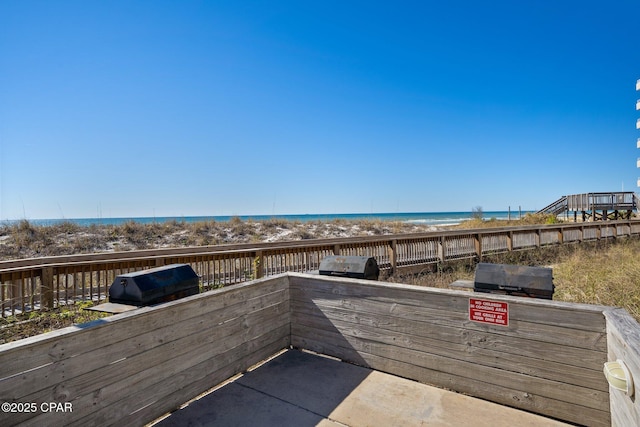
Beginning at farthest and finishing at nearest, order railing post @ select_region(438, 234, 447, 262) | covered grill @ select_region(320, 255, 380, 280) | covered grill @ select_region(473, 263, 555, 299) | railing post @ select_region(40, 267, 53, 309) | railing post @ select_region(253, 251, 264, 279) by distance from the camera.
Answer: railing post @ select_region(438, 234, 447, 262)
railing post @ select_region(253, 251, 264, 279)
railing post @ select_region(40, 267, 53, 309)
covered grill @ select_region(320, 255, 380, 280)
covered grill @ select_region(473, 263, 555, 299)

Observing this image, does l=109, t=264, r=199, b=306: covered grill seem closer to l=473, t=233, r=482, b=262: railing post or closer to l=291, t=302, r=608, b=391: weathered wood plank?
l=291, t=302, r=608, b=391: weathered wood plank

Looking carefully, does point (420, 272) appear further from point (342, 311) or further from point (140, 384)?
point (140, 384)

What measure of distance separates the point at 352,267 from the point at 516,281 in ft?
6.53

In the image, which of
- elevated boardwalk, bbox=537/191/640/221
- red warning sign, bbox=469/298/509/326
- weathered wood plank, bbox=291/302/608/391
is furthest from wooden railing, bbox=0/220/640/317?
elevated boardwalk, bbox=537/191/640/221

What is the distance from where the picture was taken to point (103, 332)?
2.31 metres

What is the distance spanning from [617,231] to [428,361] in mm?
19646

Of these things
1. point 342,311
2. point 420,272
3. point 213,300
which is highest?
point 213,300

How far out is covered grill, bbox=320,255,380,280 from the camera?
463 centimetres

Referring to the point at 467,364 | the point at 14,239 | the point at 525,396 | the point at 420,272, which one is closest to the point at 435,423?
the point at 467,364

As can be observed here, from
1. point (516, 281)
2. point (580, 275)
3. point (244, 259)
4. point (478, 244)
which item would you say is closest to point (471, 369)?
point (516, 281)

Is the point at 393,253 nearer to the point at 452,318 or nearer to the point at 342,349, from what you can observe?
the point at 342,349

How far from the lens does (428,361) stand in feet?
10.4

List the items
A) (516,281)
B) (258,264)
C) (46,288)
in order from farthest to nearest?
(258,264)
(46,288)
(516,281)

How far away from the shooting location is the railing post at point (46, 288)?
5.15 m
